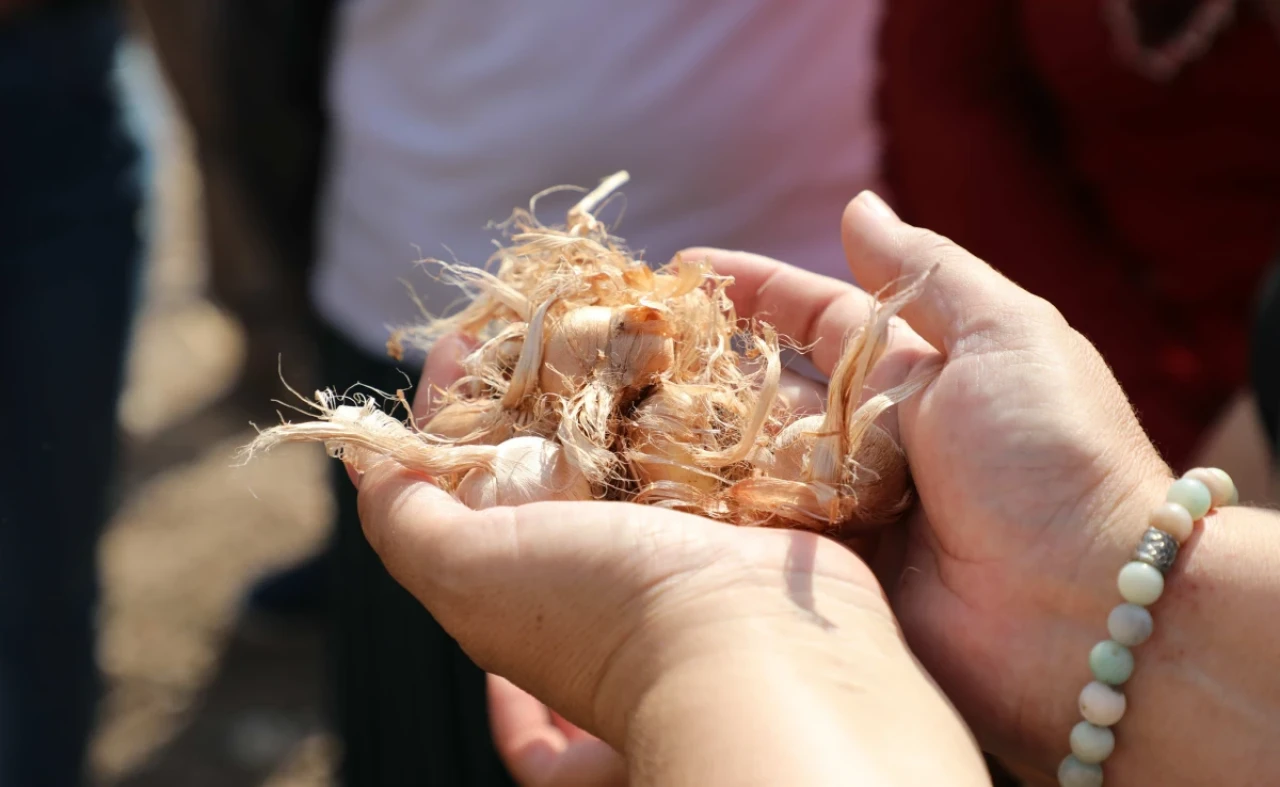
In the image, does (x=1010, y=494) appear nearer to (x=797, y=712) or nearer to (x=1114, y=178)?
(x=797, y=712)

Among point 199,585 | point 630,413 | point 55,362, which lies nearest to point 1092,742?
point 630,413

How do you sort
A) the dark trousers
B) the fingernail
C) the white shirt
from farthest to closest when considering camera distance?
Result: the dark trousers < the white shirt < the fingernail

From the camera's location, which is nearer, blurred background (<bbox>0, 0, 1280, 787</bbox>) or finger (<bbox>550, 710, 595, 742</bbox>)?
finger (<bbox>550, 710, 595, 742</bbox>)

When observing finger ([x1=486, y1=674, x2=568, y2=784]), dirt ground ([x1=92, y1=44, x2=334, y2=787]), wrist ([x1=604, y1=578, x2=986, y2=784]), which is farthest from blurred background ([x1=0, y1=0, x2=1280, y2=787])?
wrist ([x1=604, y1=578, x2=986, y2=784])

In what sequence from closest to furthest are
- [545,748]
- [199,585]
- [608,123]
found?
1. [545,748]
2. [608,123]
3. [199,585]

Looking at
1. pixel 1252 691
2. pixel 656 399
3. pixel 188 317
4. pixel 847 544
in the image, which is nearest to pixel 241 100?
pixel 656 399

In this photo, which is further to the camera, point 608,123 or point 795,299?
point 608,123

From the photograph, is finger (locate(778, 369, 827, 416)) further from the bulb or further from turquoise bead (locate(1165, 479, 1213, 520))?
turquoise bead (locate(1165, 479, 1213, 520))
